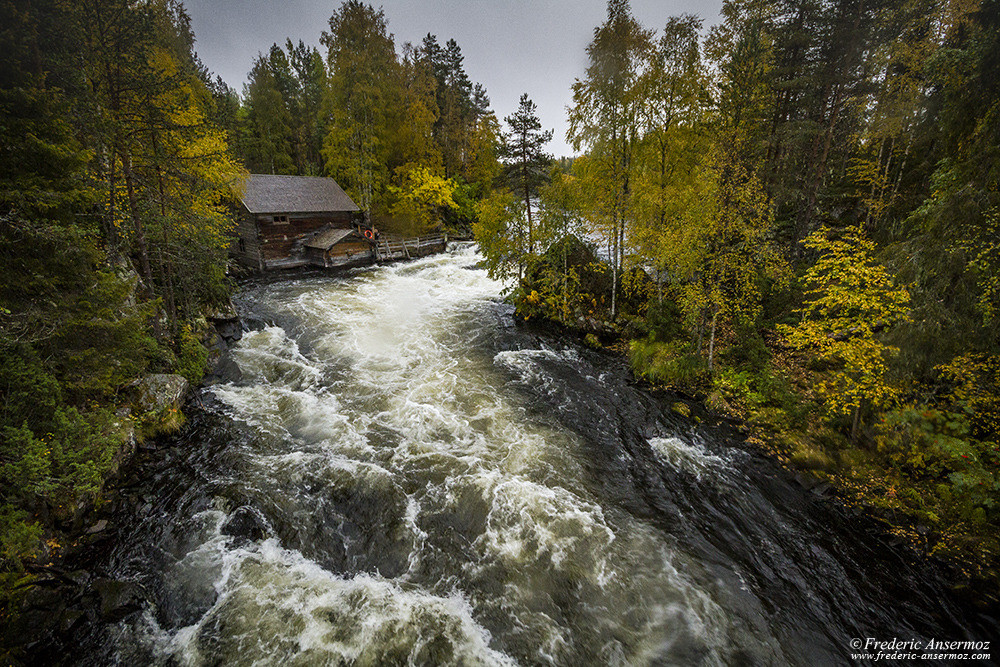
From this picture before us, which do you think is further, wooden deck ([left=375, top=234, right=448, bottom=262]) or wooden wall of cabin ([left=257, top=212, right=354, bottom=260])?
wooden deck ([left=375, top=234, right=448, bottom=262])

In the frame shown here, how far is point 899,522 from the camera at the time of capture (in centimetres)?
767

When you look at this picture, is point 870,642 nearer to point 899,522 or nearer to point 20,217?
point 899,522

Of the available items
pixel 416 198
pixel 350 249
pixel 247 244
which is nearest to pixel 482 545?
pixel 350 249

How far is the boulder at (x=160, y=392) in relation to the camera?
31.8ft

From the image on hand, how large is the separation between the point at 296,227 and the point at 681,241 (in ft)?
92.8

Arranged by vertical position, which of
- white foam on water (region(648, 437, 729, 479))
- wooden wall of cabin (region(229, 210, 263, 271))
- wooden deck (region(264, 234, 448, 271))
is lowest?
white foam on water (region(648, 437, 729, 479))

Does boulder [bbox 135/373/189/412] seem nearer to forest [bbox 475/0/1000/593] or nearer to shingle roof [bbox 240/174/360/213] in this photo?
forest [bbox 475/0/1000/593]

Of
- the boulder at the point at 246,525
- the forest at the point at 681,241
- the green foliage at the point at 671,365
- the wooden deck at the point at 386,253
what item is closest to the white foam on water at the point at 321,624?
the boulder at the point at 246,525

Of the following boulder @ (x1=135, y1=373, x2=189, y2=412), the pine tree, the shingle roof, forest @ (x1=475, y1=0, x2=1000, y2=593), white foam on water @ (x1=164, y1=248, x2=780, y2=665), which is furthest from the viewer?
the shingle roof

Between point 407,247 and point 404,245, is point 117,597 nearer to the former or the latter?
point 404,245

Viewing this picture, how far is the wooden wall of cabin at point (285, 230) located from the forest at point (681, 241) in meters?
9.24

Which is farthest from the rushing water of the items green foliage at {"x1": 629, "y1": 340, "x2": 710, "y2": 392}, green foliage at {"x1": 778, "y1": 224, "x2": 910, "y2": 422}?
green foliage at {"x1": 778, "y1": 224, "x2": 910, "y2": 422}

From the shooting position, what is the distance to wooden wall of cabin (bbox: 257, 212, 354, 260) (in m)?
27.3

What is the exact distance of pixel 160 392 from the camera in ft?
33.2
